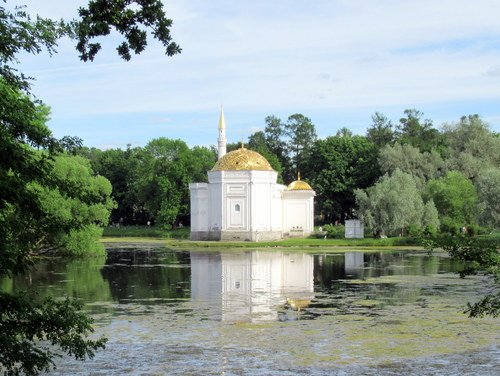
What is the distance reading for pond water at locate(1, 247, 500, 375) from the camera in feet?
49.5

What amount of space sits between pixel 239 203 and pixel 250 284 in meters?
38.5

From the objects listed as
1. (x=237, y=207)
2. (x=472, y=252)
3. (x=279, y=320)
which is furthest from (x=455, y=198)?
(x=472, y=252)

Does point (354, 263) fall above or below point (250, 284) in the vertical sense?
above

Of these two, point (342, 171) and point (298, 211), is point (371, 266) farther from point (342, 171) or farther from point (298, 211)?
point (342, 171)

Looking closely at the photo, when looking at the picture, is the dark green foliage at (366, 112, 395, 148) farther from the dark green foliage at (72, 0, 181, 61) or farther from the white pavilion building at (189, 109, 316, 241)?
the dark green foliage at (72, 0, 181, 61)

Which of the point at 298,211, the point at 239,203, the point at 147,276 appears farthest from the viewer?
the point at 298,211

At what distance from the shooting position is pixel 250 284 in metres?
30.2

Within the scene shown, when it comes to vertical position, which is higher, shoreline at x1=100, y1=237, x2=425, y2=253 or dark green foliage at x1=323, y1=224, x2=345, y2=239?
dark green foliage at x1=323, y1=224, x2=345, y2=239

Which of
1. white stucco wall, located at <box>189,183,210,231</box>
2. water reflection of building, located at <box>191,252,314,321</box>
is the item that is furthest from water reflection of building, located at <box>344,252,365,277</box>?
white stucco wall, located at <box>189,183,210,231</box>

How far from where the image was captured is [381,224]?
63188mm

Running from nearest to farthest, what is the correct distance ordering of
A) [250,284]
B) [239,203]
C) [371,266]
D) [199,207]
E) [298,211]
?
1. [250,284]
2. [371,266]
3. [239,203]
4. [199,207]
5. [298,211]

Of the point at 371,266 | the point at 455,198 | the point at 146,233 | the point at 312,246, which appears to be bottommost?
the point at 371,266

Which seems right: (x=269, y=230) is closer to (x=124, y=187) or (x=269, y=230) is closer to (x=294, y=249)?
(x=294, y=249)

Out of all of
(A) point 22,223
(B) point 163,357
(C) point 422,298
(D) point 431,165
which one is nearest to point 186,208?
(D) point 431,165
